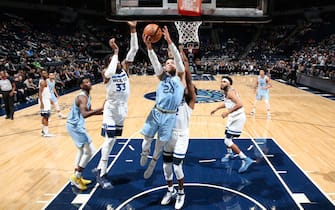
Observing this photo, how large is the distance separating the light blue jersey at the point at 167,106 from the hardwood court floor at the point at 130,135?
204 cm

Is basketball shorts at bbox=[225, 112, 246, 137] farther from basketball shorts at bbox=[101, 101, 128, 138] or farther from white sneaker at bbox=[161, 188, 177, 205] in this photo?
basketball shorts at bbox=[101, 101, 128, 138]

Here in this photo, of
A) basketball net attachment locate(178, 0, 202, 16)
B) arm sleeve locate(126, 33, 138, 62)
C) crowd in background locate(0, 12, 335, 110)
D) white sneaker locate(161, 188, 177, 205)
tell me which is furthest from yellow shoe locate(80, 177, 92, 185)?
crowd in background locate(0, 12, 335, 110)

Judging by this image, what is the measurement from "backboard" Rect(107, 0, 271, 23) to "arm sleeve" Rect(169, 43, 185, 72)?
1.04 meters

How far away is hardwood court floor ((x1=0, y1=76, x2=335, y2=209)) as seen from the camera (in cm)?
534

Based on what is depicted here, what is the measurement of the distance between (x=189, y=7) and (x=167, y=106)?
71.3 inches

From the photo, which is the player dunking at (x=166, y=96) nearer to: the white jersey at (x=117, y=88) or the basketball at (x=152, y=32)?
the basketball at (x=152, y=32)

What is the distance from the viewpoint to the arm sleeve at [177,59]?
4172 millimetres

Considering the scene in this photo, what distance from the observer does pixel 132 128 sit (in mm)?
9195

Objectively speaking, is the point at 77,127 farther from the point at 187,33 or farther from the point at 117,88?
the point at 187,33

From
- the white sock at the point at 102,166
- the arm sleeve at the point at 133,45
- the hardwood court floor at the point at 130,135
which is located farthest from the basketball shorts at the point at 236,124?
the white sock at the point at 102,166

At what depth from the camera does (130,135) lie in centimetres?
841

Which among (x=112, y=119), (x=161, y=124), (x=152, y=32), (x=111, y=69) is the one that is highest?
(x=152, y=32)

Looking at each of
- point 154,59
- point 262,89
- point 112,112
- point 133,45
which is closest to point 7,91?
point 112,112

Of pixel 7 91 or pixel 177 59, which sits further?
pixel 7 91
